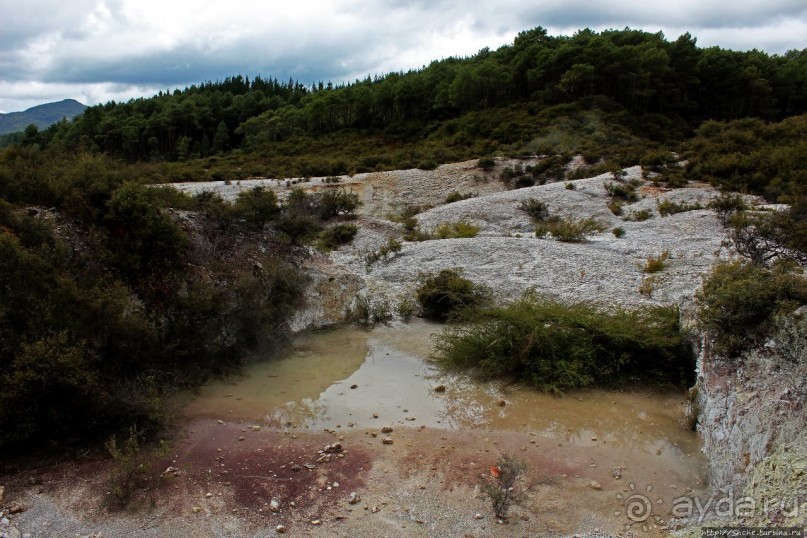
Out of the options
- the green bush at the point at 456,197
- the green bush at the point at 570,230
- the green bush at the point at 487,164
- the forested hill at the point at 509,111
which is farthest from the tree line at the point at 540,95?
the green bush at the point at 570,230

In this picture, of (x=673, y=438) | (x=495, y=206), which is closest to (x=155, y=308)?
(x=673, y=438)

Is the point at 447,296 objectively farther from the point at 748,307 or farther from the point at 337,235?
the point at 337,235

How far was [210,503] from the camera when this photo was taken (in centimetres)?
829

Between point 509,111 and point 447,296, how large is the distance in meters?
55.5

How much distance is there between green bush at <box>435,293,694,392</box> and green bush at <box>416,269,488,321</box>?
101 inches

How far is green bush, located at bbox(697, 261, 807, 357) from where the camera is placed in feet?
31.9

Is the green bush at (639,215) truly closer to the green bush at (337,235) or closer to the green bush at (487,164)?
the green bush at (337,235)

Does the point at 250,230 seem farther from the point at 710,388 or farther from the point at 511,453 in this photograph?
the point at 710,388

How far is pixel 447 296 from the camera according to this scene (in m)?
17.0

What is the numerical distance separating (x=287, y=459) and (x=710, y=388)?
26.1 feet

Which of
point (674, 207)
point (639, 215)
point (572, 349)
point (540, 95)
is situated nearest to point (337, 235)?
point (572, 349)

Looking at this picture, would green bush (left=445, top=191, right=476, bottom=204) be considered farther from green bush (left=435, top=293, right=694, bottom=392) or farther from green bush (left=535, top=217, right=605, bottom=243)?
green bush (left=435, top=293, right=694, bottom=392)

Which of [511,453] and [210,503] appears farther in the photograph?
[511,453]

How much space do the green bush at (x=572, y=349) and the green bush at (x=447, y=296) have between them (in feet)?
8.39
